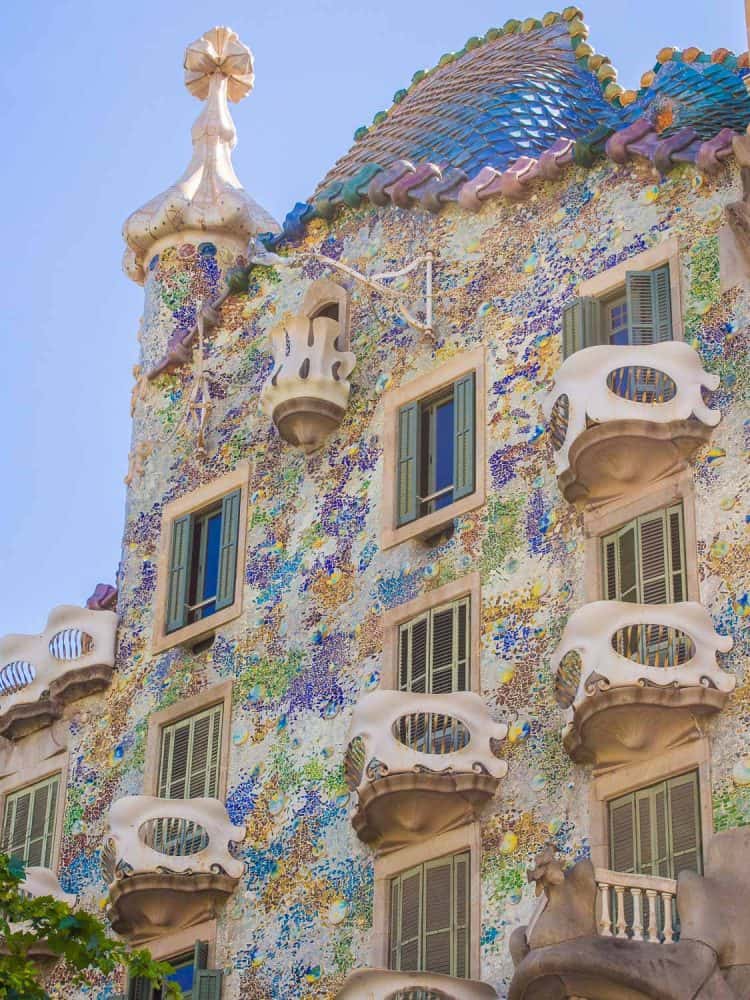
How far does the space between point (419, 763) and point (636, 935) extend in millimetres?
3213

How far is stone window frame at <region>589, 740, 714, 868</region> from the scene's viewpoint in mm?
19875

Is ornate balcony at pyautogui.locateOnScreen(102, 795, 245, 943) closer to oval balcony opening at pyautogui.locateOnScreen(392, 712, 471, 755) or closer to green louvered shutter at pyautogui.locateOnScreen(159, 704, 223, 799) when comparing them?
green louvered shutter at pyautogui.locateOnScreen(159, 704, 223, 799)

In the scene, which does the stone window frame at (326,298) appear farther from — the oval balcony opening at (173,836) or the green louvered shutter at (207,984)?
the green louvered shutter at (207,984)

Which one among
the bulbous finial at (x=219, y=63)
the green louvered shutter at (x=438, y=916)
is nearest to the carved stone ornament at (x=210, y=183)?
the bulbous finial at (x=219, y=63)

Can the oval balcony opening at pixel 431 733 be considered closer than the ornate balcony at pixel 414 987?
No

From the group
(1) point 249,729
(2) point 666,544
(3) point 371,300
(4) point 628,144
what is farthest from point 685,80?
(1) point 249,729

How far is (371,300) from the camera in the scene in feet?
83.8

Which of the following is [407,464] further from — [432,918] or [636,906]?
[636,906]

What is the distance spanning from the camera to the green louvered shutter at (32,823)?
1004 inches

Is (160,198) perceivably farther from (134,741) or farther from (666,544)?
(666,544)

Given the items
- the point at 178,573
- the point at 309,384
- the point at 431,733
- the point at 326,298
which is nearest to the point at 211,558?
the point at 178,573

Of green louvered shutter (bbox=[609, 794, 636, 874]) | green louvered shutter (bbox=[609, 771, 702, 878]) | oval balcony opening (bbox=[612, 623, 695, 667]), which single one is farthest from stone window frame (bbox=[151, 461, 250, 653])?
green louvered shutter (bbox=[609, 771, 702, 878])

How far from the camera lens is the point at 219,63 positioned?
29.2 metres

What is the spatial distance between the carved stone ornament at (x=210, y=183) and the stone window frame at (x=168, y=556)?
11.0ft
